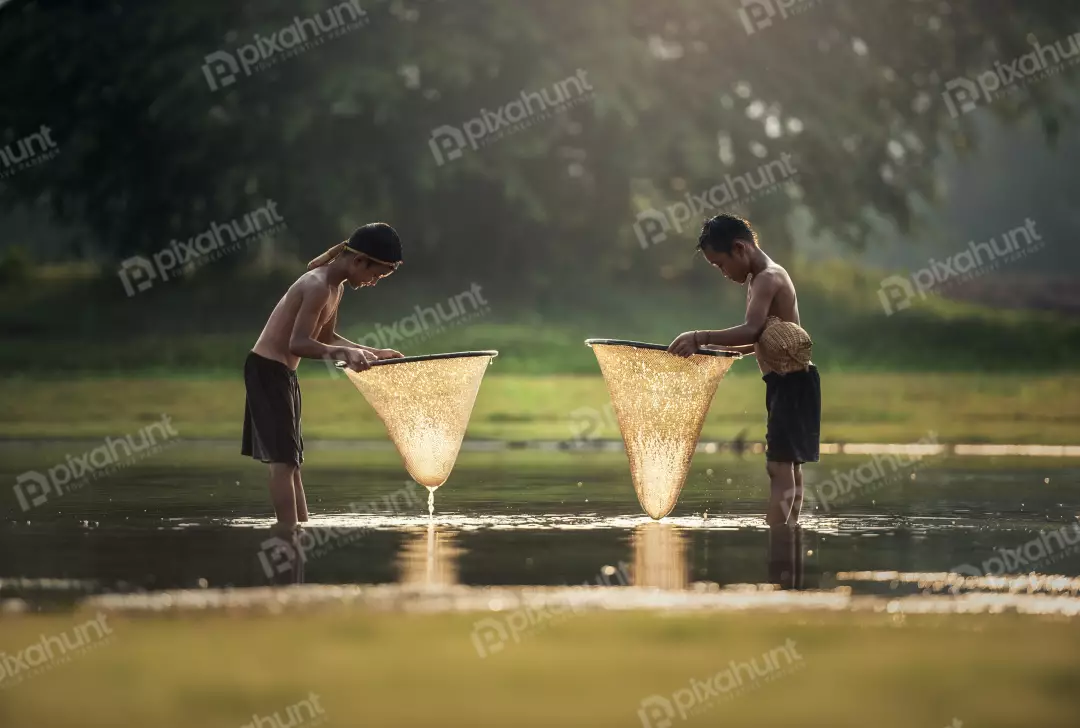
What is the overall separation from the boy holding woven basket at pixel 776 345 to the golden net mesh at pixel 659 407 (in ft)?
0.82

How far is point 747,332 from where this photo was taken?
38.3ft

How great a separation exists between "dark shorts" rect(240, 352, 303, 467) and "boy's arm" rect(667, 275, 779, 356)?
2.35m

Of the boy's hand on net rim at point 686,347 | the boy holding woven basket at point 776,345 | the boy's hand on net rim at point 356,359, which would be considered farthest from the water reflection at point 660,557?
the boy's hand on net rim at point 356,359

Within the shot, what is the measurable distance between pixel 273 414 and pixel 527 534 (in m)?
1.72

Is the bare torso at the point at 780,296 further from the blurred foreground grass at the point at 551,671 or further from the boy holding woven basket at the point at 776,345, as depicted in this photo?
the blurred foreground grass at the point at 551,671

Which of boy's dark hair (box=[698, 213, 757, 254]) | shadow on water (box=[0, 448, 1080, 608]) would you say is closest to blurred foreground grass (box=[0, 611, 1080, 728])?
shadow on water (box=[0, 448, 1080, 608])

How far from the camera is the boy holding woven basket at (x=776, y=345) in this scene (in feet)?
38.1

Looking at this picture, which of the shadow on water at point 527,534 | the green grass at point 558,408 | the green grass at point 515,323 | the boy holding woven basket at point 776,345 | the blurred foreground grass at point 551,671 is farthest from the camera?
the green grass at point 515,323

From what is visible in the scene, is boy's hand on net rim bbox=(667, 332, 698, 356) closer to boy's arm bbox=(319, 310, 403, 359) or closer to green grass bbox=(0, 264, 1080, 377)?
boy's arm bbox=(319, 310, 403, 359)

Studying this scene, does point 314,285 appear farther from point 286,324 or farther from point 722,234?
point 722,234

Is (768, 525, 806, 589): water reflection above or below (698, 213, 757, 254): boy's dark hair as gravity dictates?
below

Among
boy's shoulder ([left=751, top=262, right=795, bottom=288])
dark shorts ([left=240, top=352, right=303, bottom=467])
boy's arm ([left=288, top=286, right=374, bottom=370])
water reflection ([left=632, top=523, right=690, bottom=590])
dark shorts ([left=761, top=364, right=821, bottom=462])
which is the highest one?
boy's arm ([left=288, top=286, right=374, bottom=370])

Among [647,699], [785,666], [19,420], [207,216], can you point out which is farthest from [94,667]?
[207,216]

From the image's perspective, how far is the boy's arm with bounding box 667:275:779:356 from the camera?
11.5 meters
